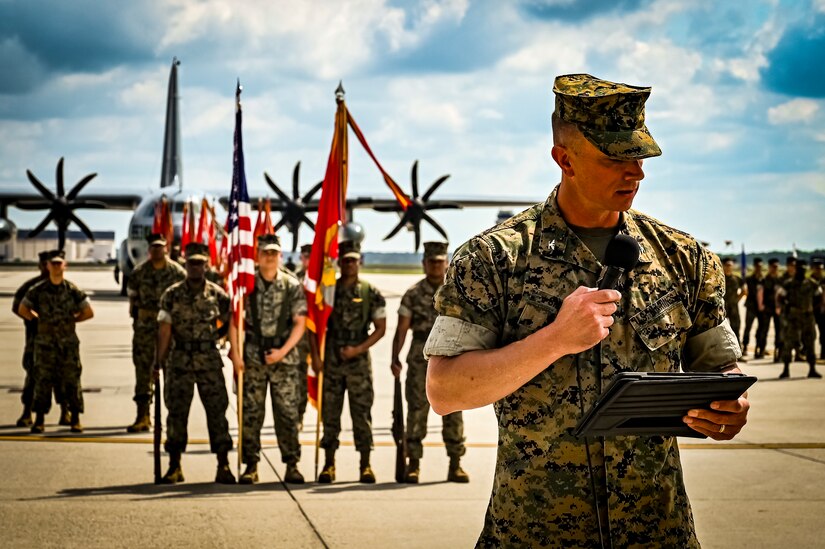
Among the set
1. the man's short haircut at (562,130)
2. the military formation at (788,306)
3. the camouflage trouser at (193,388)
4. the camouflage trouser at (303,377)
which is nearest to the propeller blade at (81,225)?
the military formation at (788,306)

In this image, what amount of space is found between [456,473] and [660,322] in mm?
5685

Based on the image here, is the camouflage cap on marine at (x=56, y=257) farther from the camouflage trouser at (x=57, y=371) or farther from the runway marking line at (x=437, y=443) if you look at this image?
the runway marking line at (x=437, y=443)

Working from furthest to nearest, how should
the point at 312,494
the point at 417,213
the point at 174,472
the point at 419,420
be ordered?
the point at 417,213, the point at 419,420, the point at 174,472, the point at 312,494

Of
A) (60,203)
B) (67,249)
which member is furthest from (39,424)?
(67,249)

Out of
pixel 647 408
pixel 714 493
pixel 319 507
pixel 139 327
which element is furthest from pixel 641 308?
pixel 139 327

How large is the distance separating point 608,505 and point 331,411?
20.3ft

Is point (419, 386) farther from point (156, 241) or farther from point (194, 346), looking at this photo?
point (156, 241)

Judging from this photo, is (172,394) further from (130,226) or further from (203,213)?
(130,226)

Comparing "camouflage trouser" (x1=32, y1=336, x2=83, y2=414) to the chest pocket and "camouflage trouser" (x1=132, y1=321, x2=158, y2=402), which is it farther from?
the chest pocket

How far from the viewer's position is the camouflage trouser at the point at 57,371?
10.1 m

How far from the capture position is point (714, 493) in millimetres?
7453

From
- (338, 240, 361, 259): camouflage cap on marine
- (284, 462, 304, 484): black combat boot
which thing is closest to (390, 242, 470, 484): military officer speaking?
(338, 240, 361, 259): camouflage cap on marine

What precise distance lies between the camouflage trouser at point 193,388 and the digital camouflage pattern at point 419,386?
4.70 feet

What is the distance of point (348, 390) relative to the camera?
28.2 ft
